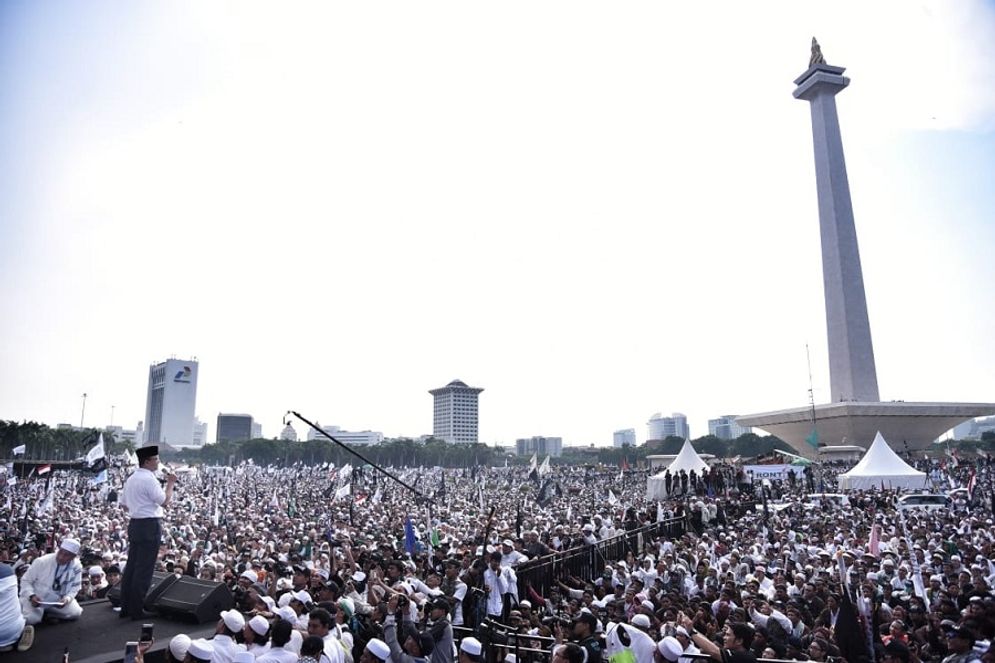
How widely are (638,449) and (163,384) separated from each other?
14777 cm

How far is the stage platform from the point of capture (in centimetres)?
539

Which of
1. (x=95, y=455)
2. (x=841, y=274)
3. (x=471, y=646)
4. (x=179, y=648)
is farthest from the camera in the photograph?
(x=841, y=274)

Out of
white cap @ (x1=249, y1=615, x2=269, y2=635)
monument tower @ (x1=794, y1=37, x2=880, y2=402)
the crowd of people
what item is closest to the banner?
the crowd of people

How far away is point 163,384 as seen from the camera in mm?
193125

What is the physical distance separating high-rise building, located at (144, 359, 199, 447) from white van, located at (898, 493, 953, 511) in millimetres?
196340

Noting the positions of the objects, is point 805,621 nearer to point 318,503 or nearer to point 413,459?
point 318,503

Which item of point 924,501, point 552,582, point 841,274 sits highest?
point 841,274

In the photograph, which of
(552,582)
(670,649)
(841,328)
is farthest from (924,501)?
(841,328)

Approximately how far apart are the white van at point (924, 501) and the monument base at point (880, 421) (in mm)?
39782

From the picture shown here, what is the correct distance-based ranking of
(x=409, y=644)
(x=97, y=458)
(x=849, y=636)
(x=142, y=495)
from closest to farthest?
1. (x=409, y=644)
2. (x=142, y=495)
3. (x=849, y=636)
4. (x=97, y=458)

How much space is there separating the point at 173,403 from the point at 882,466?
655 ft

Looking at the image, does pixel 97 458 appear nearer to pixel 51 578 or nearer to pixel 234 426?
pixel 51 578

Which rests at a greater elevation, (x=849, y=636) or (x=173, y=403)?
(x=173, y=403)

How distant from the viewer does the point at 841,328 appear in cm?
6781
